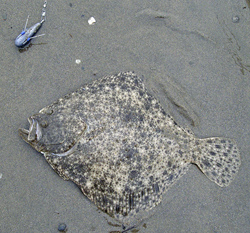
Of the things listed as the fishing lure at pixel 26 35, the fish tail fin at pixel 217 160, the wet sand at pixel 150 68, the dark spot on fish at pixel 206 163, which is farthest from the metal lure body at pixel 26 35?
→ the dark spot on fish at pixel 206 163

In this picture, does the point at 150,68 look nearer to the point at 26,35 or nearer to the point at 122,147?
the point at 122,147

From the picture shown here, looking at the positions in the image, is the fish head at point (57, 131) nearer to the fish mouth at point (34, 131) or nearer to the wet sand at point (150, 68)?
the fish mouth at point (34, 131)

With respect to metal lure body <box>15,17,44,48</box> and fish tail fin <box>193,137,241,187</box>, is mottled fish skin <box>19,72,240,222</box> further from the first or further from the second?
metal lure body <box>15,17,44,48</box>

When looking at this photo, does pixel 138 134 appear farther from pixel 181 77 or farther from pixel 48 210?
pixel 48 210

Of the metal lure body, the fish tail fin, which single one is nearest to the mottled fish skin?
the fish tail fin

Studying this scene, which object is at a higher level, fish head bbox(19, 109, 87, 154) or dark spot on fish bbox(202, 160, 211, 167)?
fish head bbox(19, 109, 87, 154)

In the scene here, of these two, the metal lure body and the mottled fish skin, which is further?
the metal lure body

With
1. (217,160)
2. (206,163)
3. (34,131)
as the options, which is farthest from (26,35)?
(217,160)
